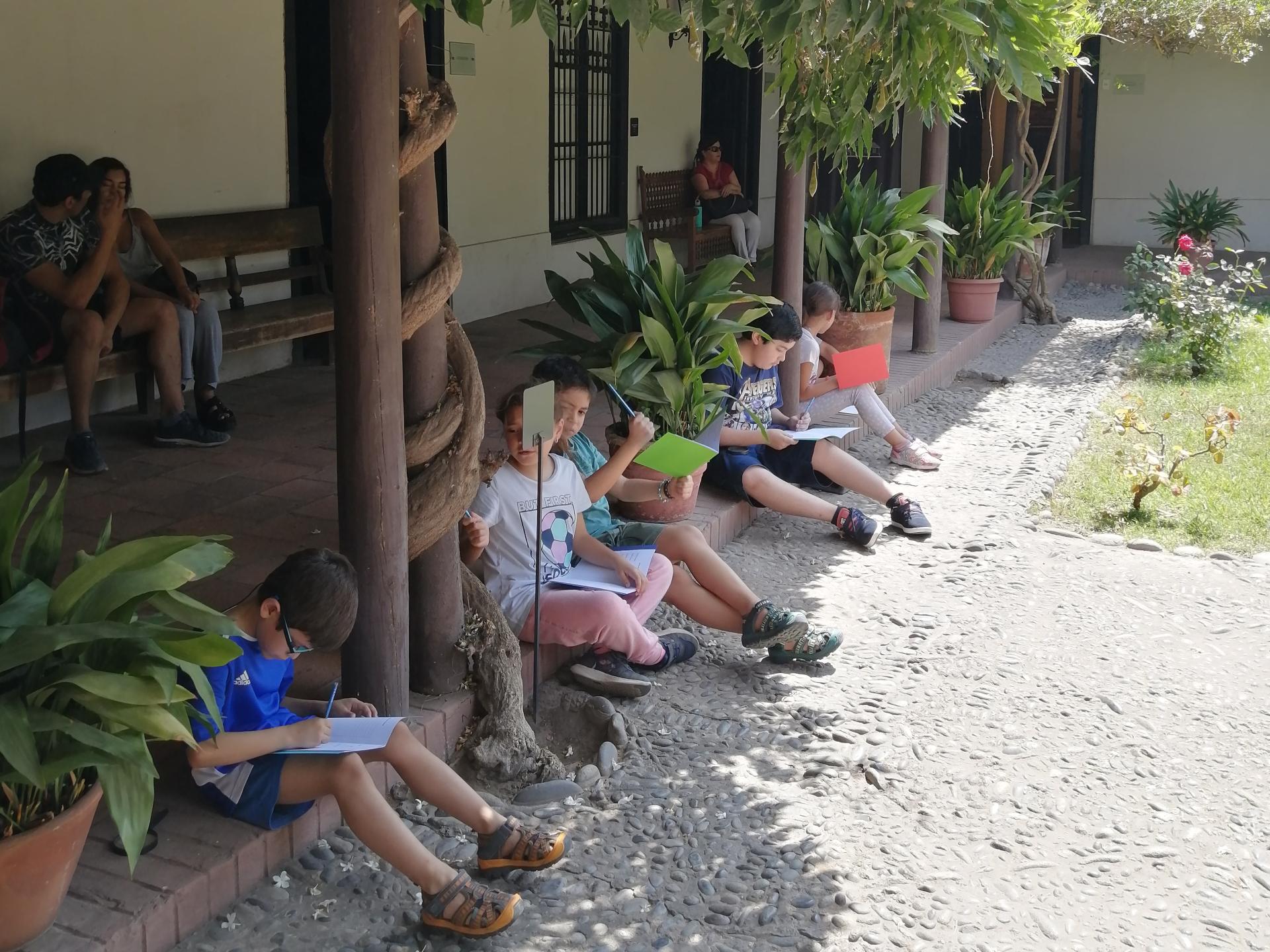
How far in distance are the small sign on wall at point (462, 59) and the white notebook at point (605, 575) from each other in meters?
5.23

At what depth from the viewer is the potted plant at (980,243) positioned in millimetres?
9938

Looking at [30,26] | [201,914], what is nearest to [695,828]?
[201,914]

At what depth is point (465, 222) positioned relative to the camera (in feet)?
29.1

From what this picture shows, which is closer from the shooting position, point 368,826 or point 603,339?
point 368,826

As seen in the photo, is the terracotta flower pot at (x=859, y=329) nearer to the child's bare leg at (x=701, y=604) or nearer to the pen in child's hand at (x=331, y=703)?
the child's bare leg at (x=701, y=604)

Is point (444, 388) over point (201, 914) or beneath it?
over

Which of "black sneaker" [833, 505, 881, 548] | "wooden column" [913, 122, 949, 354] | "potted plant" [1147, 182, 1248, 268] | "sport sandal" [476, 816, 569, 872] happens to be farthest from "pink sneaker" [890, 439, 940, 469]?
"potted plant" [1147, 182, 1248, 268]

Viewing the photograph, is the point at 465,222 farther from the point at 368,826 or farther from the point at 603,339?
the point at 368,826

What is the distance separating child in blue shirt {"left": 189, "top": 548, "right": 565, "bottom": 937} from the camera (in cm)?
279

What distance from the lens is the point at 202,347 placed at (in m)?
5.88

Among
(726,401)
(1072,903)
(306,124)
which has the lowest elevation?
(1072,903)

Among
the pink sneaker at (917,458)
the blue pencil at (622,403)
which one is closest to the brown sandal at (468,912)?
the blue pencil at (622,403)

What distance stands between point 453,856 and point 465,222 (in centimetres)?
632

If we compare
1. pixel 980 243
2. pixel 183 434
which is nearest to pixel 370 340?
pixel 183 434
